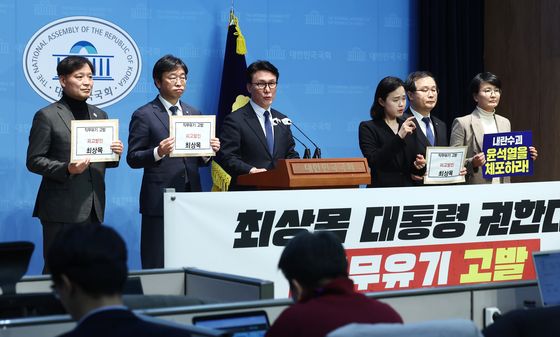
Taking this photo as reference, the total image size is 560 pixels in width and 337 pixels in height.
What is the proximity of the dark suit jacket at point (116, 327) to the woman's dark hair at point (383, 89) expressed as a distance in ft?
13.6

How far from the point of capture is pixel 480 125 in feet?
20.7

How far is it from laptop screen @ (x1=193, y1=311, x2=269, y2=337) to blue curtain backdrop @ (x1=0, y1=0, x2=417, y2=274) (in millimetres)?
4306

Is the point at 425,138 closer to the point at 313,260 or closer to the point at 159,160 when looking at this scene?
the point at 159,160

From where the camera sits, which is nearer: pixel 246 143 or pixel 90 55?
pixel 246 143

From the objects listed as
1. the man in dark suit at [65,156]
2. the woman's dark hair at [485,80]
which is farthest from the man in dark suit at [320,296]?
the woman's dark hair at [485,80]

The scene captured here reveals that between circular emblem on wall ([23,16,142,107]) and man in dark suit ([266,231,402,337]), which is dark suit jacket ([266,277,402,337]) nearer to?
man in dark suit ([266,231,402,337])

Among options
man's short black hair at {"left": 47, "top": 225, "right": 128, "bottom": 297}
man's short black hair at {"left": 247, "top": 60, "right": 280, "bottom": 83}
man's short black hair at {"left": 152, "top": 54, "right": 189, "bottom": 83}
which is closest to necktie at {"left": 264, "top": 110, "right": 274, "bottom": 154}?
man's short black hair at {"left": 247, "top": 60, "right": 280, "bottom": 83}

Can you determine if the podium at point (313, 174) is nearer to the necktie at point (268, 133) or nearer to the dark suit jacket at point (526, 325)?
the necktie at point (268, 133)

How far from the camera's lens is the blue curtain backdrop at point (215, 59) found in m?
6.74

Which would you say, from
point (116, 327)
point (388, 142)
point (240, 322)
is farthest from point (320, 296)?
point (388, 142)

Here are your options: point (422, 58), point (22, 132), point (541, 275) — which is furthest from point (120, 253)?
point (422, 58)

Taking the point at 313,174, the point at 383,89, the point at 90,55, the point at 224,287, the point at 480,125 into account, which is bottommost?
the point at 224,287

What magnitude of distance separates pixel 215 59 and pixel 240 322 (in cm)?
485

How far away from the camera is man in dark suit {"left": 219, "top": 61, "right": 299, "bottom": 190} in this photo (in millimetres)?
5715
